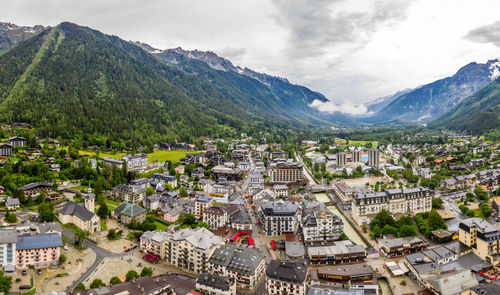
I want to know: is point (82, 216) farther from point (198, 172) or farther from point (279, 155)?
point (279, 155)

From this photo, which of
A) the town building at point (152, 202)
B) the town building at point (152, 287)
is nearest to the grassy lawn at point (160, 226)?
the town building at point (152, 202)

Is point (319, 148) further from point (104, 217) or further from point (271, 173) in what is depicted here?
point (104, 217)

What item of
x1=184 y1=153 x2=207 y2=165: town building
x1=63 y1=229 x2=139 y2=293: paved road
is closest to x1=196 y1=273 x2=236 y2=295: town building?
x1=63 y1=229 x2=139 y2=293: paved road

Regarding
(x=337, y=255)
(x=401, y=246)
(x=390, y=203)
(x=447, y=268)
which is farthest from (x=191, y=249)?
(x=390, y=203)

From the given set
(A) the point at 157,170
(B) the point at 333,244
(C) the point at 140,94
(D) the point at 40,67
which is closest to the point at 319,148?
(A) the point at 157,170

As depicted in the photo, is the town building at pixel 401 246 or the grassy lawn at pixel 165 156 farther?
the grassy lawn at pixel 165 156

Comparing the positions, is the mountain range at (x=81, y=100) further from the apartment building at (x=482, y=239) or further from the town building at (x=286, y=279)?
the apartment building at (x=482, y=239)
